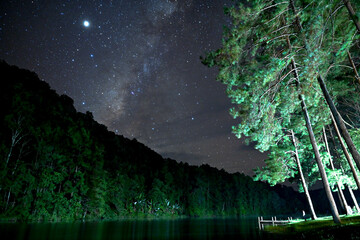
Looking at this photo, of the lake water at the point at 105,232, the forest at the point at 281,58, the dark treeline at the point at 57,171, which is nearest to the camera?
the forest at the point at 281,58

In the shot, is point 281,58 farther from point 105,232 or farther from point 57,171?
point 57,171

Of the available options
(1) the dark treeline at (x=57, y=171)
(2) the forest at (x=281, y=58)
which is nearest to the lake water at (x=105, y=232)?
(1) the dark treeline at (x=57, y=171)

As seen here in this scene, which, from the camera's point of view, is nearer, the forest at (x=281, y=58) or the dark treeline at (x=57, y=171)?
the forest at (x=281, y=58)

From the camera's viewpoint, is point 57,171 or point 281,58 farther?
point 57,171

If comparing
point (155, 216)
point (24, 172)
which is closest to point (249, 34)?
point (24, 172)

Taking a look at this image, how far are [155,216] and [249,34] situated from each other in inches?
2394

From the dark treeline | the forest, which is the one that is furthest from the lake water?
the forest

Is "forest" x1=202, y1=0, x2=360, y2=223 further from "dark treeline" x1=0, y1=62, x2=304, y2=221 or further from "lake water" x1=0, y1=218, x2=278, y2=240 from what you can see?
"dark treeline" x1=0, y1=62, x2=304, y2=221

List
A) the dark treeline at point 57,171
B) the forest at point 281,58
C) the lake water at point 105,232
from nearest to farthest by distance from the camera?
the forest at point 281,58
the lake water at point 105,232
the dark treeline at point 57,171

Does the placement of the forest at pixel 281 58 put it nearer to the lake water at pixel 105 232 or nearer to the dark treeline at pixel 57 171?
the lake water at pixel 105 232

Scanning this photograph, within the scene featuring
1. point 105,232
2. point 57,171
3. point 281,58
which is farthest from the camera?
point 57,171

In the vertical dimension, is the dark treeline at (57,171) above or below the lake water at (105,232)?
above

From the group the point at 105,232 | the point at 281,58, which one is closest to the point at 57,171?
the point at 105,232

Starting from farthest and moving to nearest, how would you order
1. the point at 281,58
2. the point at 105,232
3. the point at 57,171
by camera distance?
1. the point at 57,171
2. the point at 105,232
3. the point at 281,58
